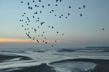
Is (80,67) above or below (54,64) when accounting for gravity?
below

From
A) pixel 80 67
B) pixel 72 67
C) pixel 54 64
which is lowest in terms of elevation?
pixel 80 67

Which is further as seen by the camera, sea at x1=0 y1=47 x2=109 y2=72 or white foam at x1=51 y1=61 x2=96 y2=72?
sea at x1=0 y1=47 x2=109 y2=72

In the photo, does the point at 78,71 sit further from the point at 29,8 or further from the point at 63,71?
the point at 29,8

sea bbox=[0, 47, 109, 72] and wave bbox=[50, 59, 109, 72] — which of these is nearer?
wave bbox=[50, 59, 109, 72]

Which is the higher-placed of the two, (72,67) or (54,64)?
(54,64)

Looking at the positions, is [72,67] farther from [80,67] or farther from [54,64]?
[54,64]

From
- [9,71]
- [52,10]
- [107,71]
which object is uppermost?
[52,10]

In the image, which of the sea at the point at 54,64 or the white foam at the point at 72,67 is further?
the sea at the point at 54,64

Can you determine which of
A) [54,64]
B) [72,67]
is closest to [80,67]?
[72,67]

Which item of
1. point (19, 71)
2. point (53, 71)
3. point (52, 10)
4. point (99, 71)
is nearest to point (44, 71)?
point (53, 71)

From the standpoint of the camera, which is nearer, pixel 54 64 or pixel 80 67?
pixel 80 67

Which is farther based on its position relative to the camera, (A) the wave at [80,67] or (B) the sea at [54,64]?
(B) the sea at [54,64]
